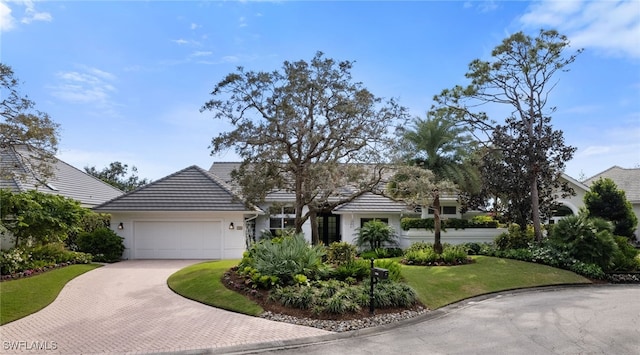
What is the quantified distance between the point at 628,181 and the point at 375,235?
22294 mm

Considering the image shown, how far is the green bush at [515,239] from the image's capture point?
19239 mm

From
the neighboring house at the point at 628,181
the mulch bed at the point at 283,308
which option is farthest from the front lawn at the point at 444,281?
the neighboring house at the point at 628,181

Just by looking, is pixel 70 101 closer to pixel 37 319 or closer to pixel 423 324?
pixel 37 319

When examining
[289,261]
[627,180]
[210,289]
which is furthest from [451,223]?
[627,180]

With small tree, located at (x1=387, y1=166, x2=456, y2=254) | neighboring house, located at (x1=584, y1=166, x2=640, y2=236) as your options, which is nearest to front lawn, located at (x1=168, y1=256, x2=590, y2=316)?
small tree, located at (x1=387, y1=166, x2=456, y2=254)

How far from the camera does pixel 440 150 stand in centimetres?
1866

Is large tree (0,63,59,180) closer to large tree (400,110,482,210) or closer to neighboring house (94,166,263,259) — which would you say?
neighboring house (94,166,263,259)

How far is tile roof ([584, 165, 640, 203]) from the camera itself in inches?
1135

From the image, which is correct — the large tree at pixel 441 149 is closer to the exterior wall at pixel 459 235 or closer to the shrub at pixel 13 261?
the exterior wall at pixel 459 235

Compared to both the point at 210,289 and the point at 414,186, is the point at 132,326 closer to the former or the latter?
the point at 210,289

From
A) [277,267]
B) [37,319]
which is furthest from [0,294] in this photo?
[277,267]

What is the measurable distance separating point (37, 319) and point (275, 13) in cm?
949

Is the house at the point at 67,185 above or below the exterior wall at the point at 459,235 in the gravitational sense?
above

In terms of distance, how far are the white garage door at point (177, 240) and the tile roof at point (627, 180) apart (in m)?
26.5
